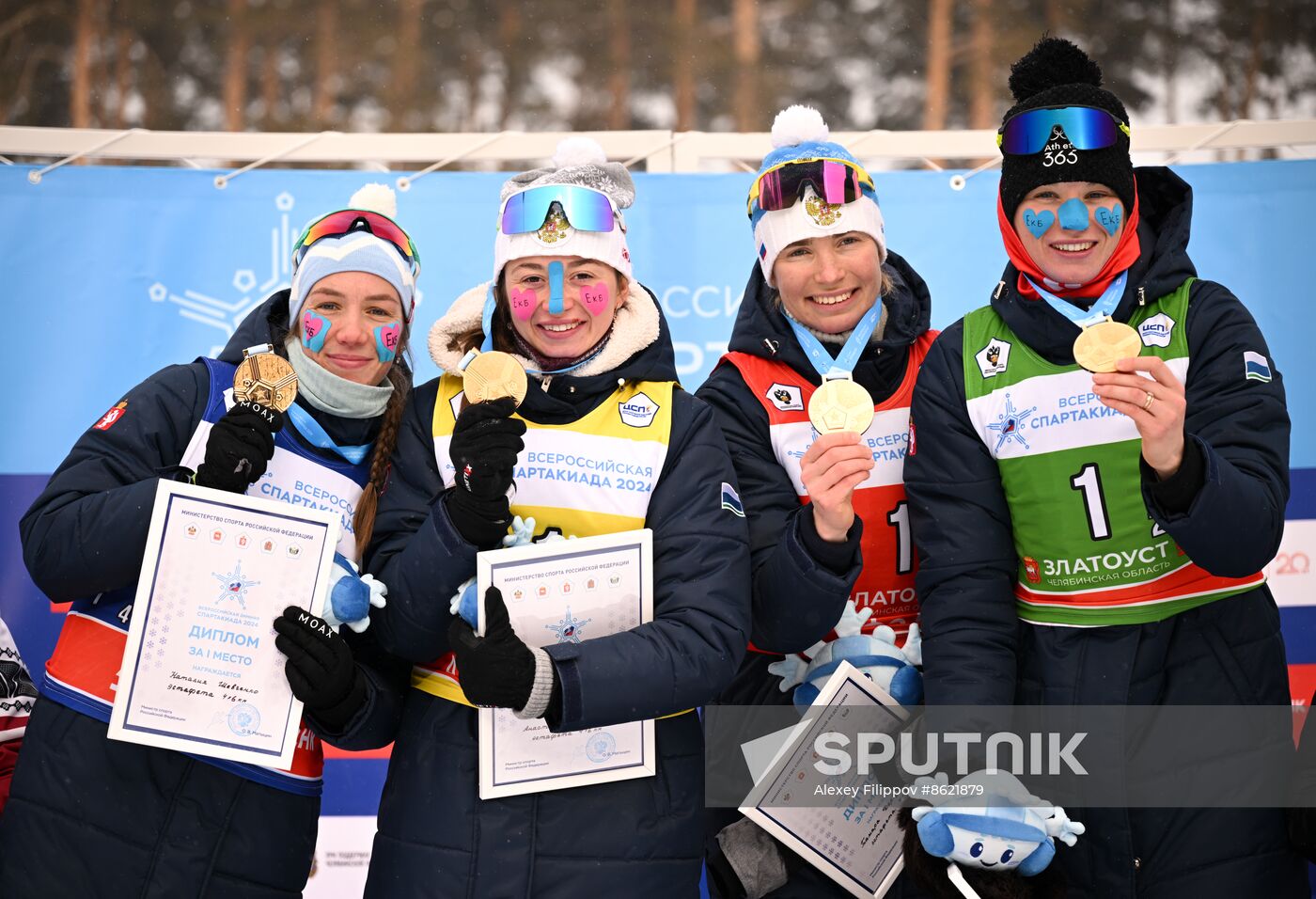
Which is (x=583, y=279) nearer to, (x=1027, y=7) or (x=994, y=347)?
(x=994, y=347)

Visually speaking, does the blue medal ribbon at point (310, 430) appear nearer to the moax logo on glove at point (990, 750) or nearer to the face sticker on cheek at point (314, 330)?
the face sticker on cheek at point (314, 330)

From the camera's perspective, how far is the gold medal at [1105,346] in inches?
100

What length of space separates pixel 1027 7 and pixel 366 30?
4.50m

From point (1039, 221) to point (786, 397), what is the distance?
0.78m

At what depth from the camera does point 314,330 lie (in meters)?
3.10

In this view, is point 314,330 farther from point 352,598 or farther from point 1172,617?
point 1172,617

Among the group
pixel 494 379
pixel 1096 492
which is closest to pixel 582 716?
pixel 494 379

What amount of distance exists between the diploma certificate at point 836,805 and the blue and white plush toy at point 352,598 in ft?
3.37

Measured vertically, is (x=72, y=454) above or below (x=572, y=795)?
above

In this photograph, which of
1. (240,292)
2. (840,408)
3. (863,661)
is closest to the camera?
(840,408)

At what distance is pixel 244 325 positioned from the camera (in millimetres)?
3230

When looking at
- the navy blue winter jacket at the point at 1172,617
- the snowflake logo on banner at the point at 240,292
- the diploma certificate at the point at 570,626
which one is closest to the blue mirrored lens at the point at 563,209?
the diploma certificate at the point at 570,626

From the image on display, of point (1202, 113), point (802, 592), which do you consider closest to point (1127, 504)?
point (802, 592)

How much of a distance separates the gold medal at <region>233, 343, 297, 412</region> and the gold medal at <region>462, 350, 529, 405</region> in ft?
1.63
